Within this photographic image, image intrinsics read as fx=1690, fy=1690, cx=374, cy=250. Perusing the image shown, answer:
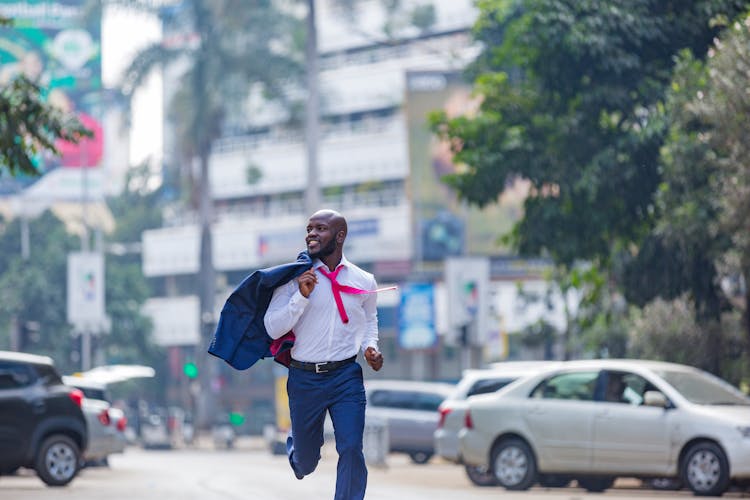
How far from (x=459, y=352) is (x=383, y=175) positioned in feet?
32.3

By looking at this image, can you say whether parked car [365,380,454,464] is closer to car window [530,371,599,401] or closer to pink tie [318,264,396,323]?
car window [530,371,599,401]

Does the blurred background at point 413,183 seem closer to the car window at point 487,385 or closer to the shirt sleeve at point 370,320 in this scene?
the car window at point 487,385

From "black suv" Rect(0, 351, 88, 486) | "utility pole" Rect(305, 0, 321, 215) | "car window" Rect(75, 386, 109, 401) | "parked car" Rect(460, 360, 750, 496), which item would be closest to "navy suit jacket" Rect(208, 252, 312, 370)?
"parked car" Rect(460, 360, 750, 496)

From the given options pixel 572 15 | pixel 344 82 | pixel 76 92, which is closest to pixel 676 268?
pixel 572 15

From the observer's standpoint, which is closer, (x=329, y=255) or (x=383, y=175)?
(x=329, y=255)

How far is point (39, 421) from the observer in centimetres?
2116

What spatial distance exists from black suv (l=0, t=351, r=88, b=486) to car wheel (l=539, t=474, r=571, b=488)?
5983mm

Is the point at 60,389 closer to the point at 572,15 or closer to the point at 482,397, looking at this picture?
Answer: the point at 482,397

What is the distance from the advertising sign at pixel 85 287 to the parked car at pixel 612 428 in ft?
131

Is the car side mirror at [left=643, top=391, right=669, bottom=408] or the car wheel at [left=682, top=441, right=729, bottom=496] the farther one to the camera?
the car side mirror at [left=643, top=391, right=669, bottom=408]

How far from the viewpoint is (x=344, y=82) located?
8294 cm

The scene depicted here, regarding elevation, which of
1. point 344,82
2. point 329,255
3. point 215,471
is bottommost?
point 215,471

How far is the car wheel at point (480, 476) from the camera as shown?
2283 centimetres

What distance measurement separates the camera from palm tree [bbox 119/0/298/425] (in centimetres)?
5266
